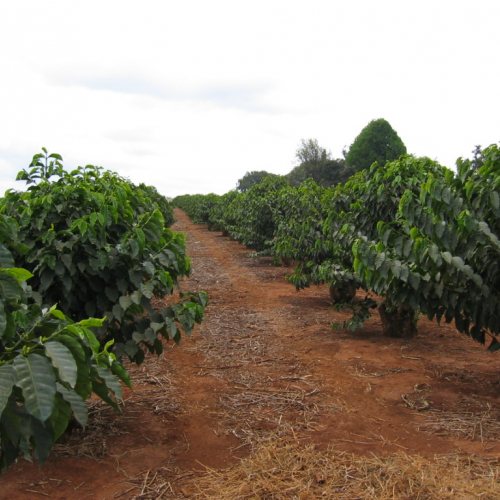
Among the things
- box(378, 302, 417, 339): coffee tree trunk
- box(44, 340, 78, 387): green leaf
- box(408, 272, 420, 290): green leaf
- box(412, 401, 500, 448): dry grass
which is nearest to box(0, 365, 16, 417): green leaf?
box(44, 340, 78, 387): green leaf

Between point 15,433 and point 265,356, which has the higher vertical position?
point 15,433

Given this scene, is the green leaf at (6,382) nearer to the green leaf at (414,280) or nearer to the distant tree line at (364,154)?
the green leaf at (414,280)

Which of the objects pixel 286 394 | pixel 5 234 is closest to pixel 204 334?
pixel 286 394

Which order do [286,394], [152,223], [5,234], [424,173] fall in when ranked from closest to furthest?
[5,234] < [152,223] < [286,394] < [424,173]

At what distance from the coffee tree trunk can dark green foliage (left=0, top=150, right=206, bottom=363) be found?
12.7 feet

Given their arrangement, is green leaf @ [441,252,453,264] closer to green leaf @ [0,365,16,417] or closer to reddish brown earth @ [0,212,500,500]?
reddish brown earth @ [0,212,500,500]

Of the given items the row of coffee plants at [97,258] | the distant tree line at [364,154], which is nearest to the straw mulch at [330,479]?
the row of coffee plants at [97,258]

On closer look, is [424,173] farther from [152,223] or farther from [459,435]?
[152,223]

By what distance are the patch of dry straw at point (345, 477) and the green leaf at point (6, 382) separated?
2035mm

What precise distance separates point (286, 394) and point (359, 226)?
263 cm

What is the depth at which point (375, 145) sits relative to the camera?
42281 millimetres

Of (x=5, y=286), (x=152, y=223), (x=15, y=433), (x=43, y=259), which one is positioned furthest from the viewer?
(x=152, y=223)

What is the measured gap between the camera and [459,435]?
403cm

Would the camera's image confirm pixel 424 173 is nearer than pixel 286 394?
No
